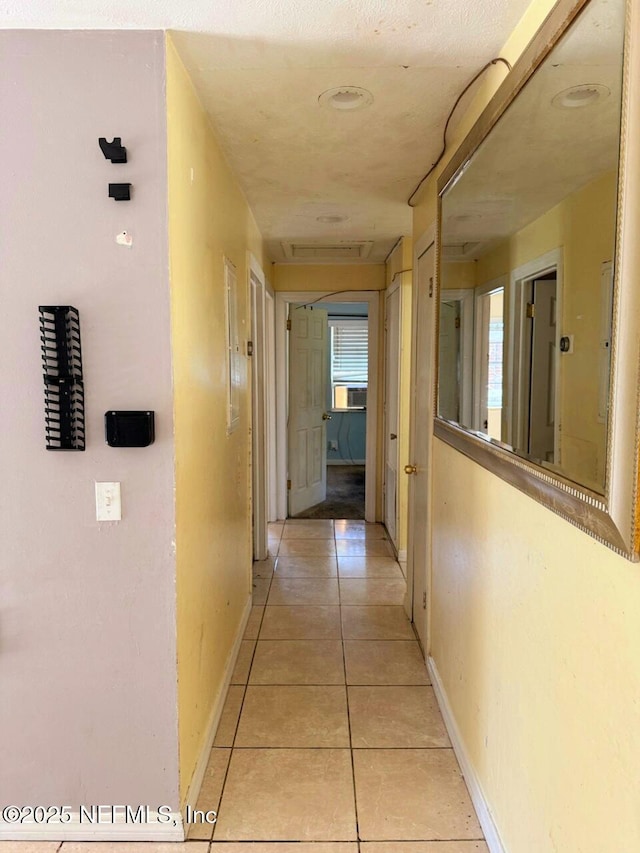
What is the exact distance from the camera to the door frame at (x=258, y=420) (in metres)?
3.30

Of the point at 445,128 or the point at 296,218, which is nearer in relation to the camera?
the point at 445,128

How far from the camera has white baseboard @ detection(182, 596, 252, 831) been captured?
64.9 inches

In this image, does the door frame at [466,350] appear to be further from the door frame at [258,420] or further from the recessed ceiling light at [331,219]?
the door frame at [258,420]

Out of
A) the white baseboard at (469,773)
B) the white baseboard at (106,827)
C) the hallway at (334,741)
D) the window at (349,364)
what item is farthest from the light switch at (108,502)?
the window at (349,364)

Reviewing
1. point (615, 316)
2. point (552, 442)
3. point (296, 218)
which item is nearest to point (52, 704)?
point (552, 442)

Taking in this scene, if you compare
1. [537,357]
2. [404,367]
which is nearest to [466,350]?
[537,357]

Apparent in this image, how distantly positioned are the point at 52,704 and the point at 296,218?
2713 millimetres

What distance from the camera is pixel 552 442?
3.56 ft

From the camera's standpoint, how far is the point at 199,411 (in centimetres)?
173

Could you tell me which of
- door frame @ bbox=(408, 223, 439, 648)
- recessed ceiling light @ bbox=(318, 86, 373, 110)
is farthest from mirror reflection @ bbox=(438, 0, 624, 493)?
door frame @ bbox=(408, 223, 439, 648)

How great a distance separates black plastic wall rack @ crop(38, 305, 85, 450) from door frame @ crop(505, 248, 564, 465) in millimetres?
1175

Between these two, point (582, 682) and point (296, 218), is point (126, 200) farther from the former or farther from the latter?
point (296, 218)

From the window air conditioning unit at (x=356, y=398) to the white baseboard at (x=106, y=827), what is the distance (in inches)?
235

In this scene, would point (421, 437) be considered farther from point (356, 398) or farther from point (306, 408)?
point (356, 398)
